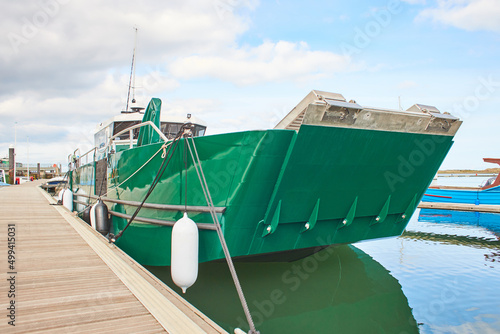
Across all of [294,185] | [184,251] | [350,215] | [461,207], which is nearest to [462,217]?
[461,207]

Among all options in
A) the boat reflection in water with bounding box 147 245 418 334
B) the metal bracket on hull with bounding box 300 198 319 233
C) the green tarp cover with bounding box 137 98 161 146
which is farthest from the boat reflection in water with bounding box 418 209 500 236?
the green tarp cover with bounding box 137 98 161 146

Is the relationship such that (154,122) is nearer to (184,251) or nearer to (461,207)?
(184,251)

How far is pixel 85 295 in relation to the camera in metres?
3.72

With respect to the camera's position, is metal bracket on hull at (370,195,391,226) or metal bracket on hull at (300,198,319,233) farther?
metal bracket on hull at (370,195,391,226)

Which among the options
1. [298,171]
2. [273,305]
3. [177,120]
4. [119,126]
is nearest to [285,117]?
[298,171]

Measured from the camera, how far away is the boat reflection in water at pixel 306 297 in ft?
15.6

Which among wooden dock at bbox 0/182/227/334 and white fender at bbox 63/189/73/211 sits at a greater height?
white fender at bbox 63/189/73/211

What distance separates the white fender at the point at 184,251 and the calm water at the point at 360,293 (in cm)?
97

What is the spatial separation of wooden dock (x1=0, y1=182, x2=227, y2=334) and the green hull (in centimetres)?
103

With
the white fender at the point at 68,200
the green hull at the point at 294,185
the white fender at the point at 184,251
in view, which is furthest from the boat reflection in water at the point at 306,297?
the white fender at the point at 68,200

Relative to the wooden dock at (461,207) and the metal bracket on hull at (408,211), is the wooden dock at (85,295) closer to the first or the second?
the metal bracket on hull at (408,211)

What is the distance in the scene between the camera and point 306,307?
5.29m

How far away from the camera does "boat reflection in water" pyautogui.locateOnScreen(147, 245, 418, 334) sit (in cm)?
474

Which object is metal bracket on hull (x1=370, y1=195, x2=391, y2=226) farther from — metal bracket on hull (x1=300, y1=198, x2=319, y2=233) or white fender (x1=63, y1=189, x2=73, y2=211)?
white fender (x1=63, y1=189, x2=73, y2=211)
